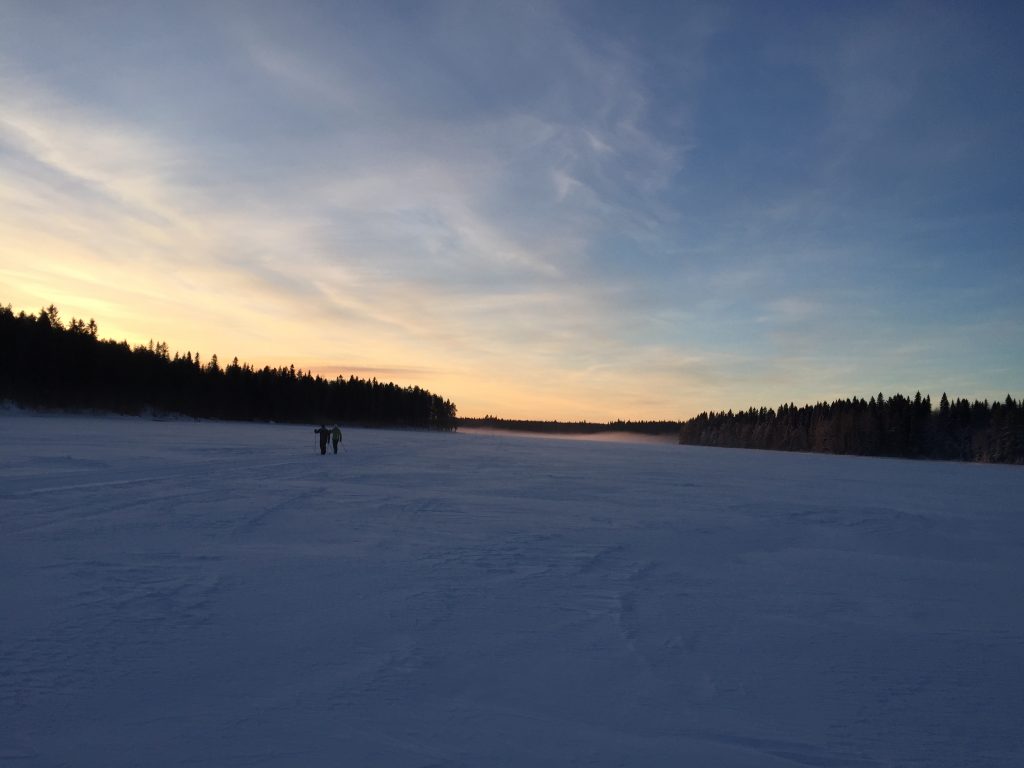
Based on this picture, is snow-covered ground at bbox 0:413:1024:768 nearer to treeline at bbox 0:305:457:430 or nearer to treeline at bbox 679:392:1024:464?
treeline at bbox 0:305:457:430

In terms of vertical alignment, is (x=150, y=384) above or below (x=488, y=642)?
above

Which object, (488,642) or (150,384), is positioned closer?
(488,642)

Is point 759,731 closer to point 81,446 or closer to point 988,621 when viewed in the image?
point 988,621

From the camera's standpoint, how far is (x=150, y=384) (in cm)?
8200

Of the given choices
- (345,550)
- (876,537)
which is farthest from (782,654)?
(876,537)

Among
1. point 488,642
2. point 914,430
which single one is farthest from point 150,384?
point 914,430

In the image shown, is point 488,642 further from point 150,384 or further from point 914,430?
point 914,430

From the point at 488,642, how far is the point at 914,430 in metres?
95.4

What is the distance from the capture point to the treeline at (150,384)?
67375 mm

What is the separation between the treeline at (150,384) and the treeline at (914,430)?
76.2 meters

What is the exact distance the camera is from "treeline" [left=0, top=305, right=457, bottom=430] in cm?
6738

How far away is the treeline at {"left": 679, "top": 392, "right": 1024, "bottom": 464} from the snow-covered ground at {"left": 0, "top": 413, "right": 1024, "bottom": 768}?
253 ft

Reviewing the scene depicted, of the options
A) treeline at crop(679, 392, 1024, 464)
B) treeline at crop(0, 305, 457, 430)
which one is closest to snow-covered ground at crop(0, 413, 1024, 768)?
treeline at crop(0, 305, 457, 430)

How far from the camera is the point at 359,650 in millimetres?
4379
